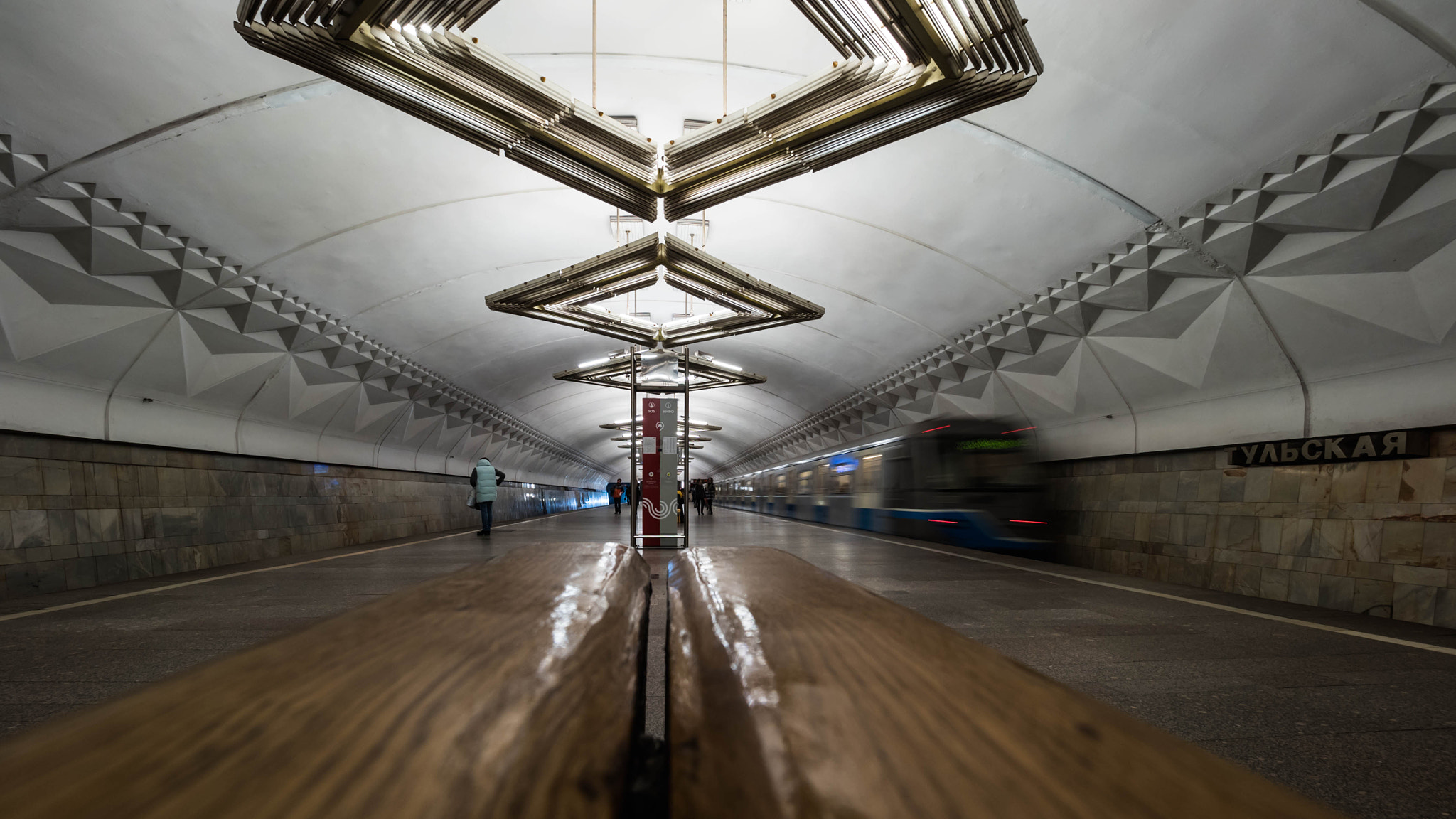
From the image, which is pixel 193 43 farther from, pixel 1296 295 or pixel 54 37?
pixel 1296 295

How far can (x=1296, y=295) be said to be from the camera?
7137 millimetres

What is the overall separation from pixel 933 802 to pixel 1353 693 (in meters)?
4.73

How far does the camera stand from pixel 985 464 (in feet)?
39.0

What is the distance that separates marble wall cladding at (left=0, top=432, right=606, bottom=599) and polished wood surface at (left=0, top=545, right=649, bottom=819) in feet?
32.2

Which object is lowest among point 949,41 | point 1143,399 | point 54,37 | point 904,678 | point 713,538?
point 713,538

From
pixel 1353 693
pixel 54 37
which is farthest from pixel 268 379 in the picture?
pixel 1353 693

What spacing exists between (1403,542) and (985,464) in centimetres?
586

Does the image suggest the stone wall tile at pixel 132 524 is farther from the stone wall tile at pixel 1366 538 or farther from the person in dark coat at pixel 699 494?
the person in dark coat at pixel 699 494

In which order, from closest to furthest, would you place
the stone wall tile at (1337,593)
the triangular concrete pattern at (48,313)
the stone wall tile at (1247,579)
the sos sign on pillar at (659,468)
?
the stone wall tile at (1337,593), the triangular concrete pattern at (48,313), the stone wall tile at (1247,579), the sos sign on pillar at (659,468)

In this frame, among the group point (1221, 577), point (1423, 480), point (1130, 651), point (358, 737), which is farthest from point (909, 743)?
point (1221, 577)

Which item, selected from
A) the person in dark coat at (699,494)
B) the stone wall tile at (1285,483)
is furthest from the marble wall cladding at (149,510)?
the person in dark coat at (699,494)

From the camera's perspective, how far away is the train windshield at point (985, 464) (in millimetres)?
11625

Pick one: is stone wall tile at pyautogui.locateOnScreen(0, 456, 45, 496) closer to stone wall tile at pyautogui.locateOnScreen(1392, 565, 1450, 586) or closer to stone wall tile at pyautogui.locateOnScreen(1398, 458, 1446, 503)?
stone wall tile at pyautogui.locateOnScreen(1392, 565, 1450, 586)

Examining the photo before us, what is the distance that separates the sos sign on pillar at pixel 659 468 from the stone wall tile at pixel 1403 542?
925 centimetres
